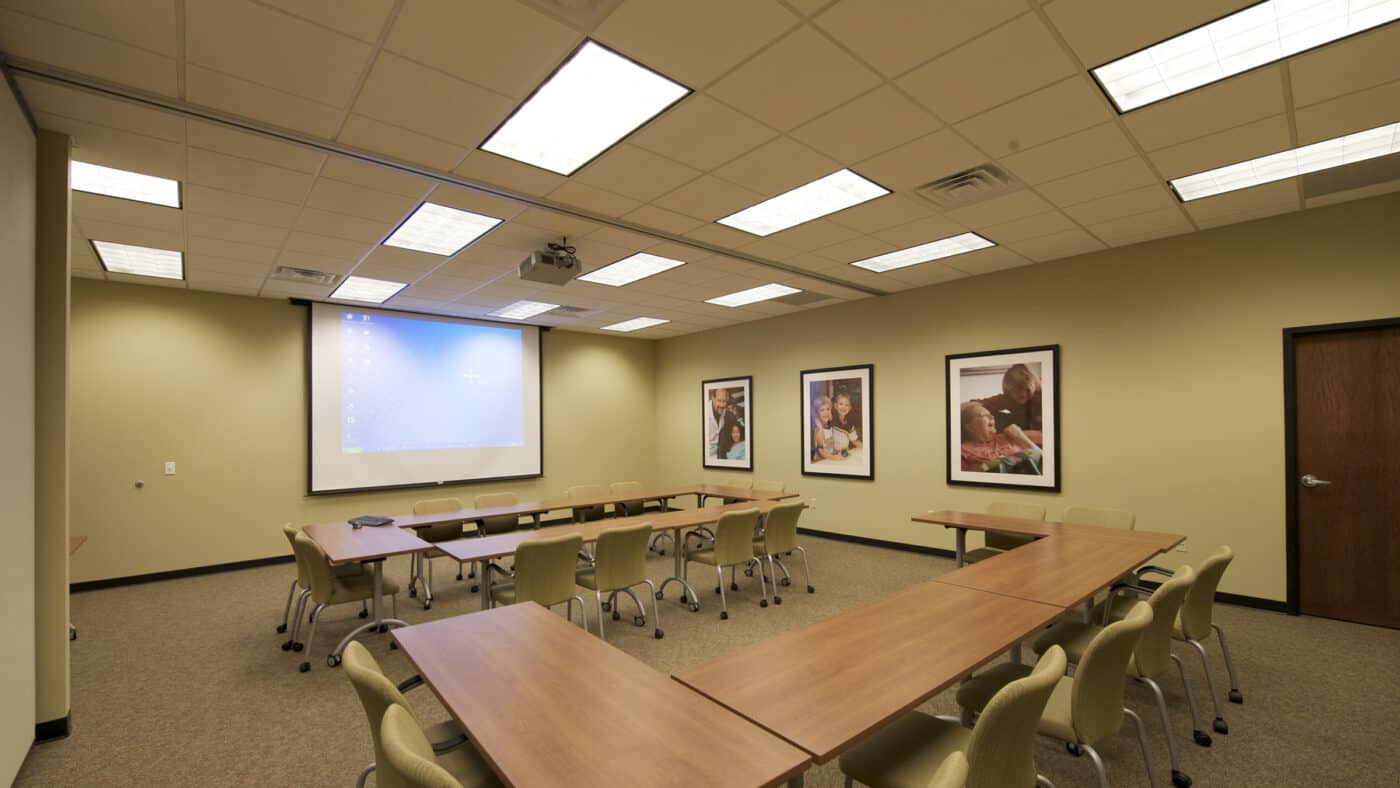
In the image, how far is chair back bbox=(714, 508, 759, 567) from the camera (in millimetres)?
4398

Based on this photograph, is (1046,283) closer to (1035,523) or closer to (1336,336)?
(1336,336)

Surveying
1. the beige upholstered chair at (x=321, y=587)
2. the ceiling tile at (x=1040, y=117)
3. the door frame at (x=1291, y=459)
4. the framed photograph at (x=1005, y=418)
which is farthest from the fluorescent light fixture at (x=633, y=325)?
the door frame at (x=1291, y=459)

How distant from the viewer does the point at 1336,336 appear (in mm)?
4102

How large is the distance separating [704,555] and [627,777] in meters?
3.44

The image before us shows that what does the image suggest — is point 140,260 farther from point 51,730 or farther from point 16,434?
point 51,730

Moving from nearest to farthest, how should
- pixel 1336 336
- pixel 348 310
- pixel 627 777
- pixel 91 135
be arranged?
pixel 627 777
pixel 91 135
pixel 1336 336
pixel 348 310

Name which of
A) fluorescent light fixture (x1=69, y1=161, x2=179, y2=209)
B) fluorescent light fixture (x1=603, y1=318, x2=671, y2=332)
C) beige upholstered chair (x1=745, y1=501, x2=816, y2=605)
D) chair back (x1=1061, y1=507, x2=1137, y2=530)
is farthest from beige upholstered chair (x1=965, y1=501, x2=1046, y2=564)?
fluorescent light fixture (x1=69, y1=161, x2=179, y2=209)

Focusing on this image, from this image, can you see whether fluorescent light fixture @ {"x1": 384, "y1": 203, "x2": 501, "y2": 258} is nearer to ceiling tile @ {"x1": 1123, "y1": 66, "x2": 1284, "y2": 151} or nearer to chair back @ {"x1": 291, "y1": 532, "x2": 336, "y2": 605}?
chair back @ {"x1": 291, "y1": 532, "x2": 336, "y2": 605}

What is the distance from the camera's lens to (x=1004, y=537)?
4.60 m

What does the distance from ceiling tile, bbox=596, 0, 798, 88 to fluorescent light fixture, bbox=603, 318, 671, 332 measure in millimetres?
5616

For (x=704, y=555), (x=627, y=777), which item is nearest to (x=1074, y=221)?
(x=704, y=555)

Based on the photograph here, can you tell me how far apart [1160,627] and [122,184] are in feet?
18.9

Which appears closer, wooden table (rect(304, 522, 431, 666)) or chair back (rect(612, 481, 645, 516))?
wooden table (rect(304, 522, 431, 666))

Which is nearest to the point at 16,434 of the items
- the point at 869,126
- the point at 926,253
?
the point at 869,126
